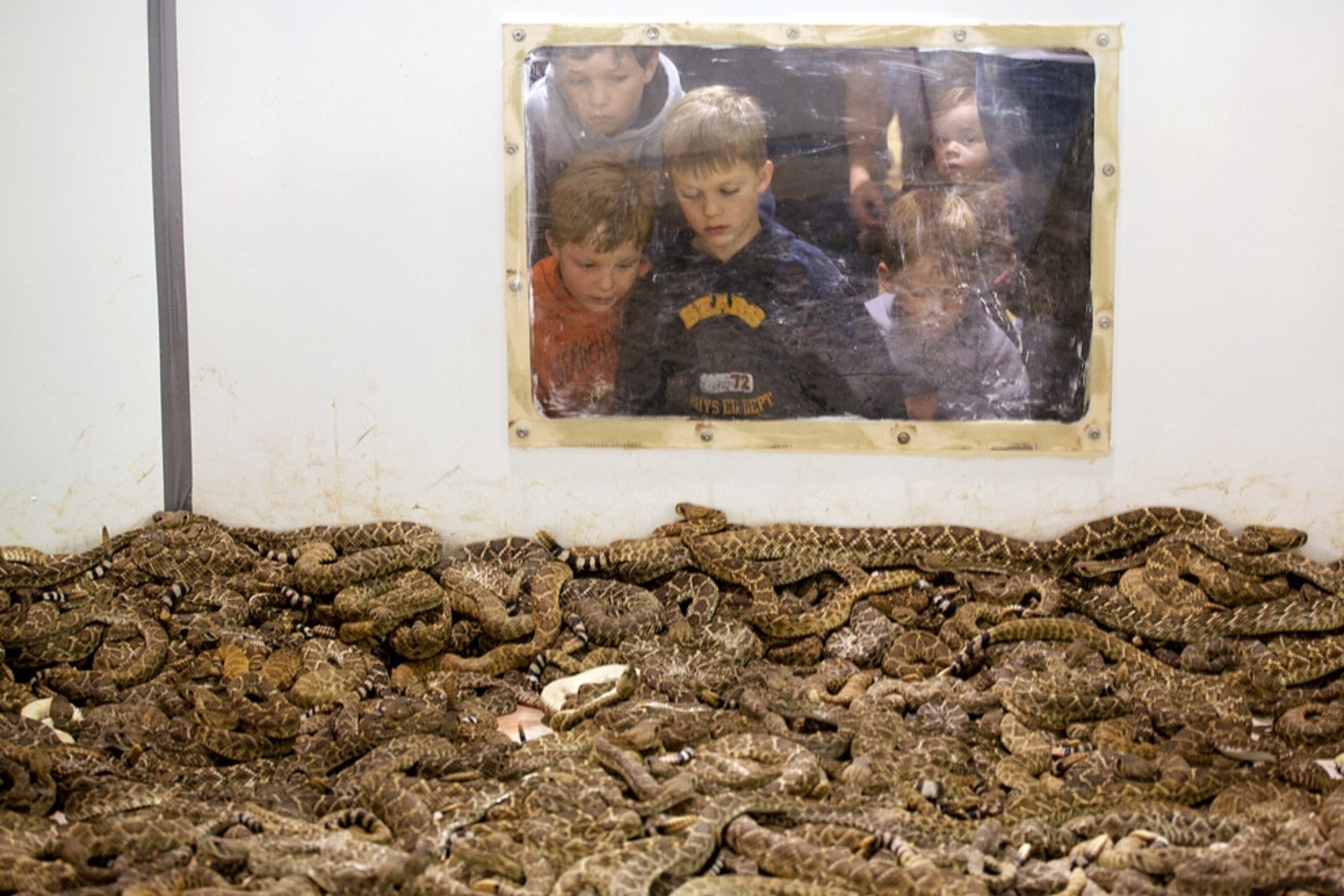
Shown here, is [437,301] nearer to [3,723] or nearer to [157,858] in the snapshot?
[3,723]

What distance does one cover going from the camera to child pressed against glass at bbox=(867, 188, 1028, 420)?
6.70 m

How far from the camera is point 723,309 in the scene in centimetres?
683

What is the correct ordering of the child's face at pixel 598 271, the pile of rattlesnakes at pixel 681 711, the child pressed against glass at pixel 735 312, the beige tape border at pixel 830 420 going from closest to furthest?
the pile of rattlesnakes at pixel 681 711
the beige tape border at pixel 830 420
the child pressed against glass at pixel 735 312
the child's face at pixel 598 271

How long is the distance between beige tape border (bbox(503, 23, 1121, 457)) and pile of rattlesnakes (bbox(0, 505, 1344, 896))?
47cm

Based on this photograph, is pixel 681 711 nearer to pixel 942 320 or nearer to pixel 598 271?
pixel 598 271

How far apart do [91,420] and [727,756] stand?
4.25 m

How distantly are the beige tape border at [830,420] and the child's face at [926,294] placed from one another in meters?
0.54

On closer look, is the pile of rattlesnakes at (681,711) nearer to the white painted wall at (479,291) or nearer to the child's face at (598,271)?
the white painted wall at (479,291)

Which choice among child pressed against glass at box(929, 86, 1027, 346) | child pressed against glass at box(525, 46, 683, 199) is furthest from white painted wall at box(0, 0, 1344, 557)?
child pressed against glass at box(929, 86, 1027, 346)

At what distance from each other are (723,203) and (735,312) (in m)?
0.58

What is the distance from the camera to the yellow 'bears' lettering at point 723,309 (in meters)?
6.82

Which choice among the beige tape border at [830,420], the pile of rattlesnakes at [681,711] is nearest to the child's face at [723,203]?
the beige tape border at [830,420]

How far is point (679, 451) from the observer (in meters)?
6.93

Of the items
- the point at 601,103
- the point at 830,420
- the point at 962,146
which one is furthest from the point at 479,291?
the point at 962,146
